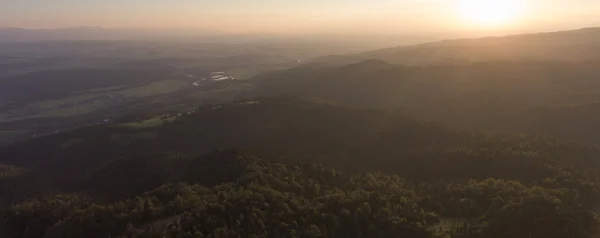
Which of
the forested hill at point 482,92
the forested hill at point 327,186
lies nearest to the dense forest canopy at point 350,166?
the forested hill at point 327,186

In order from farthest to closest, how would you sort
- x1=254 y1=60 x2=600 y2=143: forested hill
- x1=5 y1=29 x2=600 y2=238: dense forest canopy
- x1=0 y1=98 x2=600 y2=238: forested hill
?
x1=254 y1=60 x2=600 y2=143: forested hill → x1=5 y1=29 x2=600 y2=238: dense forest canopy → x1=0 y1=98 x2=600 y2=238: forested hill

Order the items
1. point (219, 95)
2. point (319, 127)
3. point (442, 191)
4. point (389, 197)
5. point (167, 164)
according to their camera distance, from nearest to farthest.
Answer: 1. point (389, 197)
2. point (442, 191)
3. point (167, 164)
4. point (319, 127)
5. point (219, 95)

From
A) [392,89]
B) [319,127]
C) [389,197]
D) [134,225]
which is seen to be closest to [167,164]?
[319,127]

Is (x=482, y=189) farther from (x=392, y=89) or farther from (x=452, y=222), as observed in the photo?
(x=392, y=89)

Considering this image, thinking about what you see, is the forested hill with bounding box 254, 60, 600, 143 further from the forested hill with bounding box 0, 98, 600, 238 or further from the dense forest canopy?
the forested hill with bounding box 0, 98, 600, 238

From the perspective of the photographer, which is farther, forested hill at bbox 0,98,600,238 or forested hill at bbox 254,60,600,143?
forested hill at bbox 254,60,600,143

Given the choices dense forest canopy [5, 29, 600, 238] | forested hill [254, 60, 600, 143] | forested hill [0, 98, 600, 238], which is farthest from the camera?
forested hill [254, 60, 600, 143]

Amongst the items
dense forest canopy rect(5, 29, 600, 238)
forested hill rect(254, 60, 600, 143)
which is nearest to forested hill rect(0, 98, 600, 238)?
dense forest canopy rect(5, 29, 600, 238)
